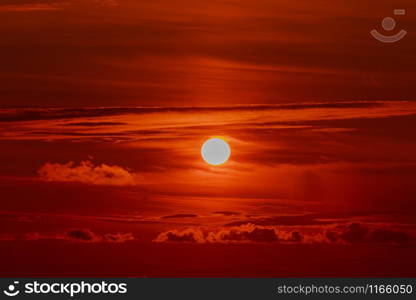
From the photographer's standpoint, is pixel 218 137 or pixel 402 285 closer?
pixel 402 285

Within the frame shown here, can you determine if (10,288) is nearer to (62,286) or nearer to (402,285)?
(62,286)

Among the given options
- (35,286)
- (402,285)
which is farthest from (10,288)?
(402,285)

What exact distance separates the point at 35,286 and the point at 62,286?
574mm

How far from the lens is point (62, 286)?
3059 centimetres

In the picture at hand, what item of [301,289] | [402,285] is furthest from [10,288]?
[402,285]

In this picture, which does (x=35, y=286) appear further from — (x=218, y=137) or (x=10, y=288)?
(x=218, y=137)

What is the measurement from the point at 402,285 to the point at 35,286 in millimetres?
7666

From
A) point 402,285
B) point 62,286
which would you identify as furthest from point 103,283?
point 402,285

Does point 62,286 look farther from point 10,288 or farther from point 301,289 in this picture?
point 301,289

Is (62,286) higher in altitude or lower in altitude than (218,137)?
lower

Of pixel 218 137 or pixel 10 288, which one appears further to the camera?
pixel 218 137

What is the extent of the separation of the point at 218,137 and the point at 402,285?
6.80 metres

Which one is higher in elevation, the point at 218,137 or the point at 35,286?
the point at 218,137

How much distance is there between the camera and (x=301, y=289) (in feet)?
101
